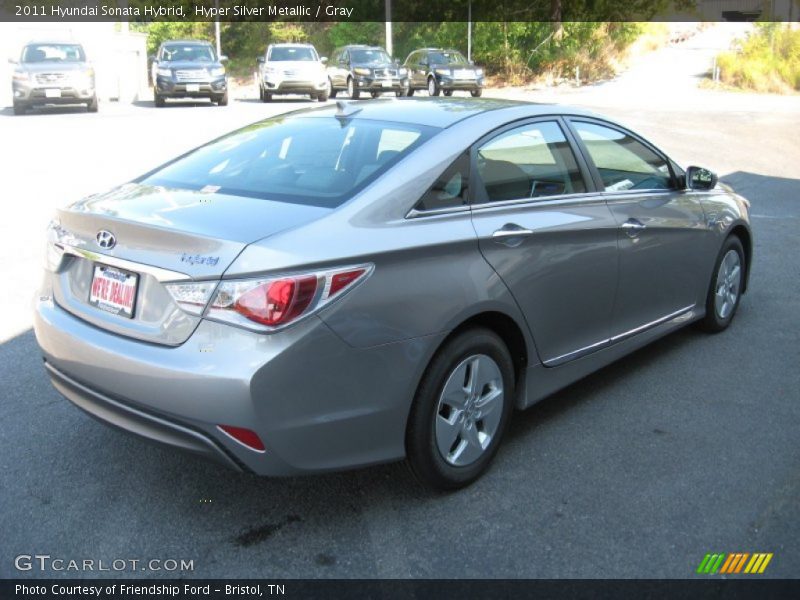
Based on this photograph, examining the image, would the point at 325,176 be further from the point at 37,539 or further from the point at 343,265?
the point at 37,539

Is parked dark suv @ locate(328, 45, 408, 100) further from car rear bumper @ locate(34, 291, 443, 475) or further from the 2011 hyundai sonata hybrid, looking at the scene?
car rear bumper @ locate(34, 291, 443, 475)

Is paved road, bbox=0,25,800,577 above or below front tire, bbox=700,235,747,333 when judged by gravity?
below

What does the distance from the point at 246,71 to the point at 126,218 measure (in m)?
53.6

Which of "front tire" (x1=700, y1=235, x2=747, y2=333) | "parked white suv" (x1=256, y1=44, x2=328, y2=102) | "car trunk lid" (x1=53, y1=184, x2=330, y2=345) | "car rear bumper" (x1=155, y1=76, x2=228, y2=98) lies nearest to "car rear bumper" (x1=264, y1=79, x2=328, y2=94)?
"parked white suv" (x1=256, y1=44, x2=328, y2=102)

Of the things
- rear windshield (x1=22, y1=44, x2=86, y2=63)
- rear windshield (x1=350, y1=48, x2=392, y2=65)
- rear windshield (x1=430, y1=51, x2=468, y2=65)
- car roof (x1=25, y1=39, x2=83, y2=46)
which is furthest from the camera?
rear windshield (x1=430, y1=51, x2=468, y2=65)

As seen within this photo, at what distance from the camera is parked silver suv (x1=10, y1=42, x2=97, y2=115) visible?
920 inches

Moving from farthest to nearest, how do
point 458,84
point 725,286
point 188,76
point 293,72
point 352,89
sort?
point 352,89
point 458,84
point 293,72
point 188,76
point 725,286

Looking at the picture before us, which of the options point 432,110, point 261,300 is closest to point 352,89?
point 432,110

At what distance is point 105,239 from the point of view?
3.46m

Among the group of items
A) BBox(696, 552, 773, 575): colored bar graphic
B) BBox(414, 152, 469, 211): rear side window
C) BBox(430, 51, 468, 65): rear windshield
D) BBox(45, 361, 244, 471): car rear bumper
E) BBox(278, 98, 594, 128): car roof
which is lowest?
BBox(696, 552, 773, 575): colored bar graphic

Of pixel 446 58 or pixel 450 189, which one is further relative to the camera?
pixel 446 58

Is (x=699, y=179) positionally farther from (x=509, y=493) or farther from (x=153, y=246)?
(x=153, y=246)

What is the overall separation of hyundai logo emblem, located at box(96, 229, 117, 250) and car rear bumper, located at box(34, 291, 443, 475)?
12.8 inches

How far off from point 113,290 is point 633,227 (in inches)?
104
